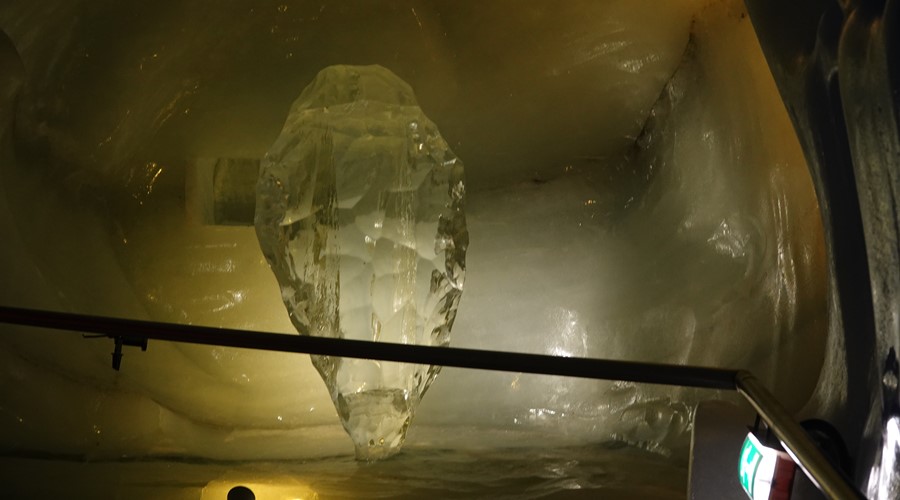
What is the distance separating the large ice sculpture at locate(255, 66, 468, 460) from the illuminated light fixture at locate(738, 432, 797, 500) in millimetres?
1112

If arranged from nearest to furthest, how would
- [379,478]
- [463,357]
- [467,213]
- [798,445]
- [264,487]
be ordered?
[798,445] < [463,357] < [264,487] < [379,478] < [467,213]

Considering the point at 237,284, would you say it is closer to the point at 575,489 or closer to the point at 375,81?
the point at 375,81

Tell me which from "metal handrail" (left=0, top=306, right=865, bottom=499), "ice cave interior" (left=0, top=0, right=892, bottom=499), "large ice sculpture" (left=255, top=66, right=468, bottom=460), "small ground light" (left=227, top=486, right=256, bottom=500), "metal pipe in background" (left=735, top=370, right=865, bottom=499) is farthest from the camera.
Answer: "ice cave interior" (left=0, top=0, right=892, bottom=499)

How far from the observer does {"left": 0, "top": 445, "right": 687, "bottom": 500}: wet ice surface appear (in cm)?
243

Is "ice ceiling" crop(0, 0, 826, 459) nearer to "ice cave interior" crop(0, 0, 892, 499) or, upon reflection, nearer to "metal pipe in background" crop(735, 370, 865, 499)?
"ice cave interior" crop(0, 0, 892, 499)

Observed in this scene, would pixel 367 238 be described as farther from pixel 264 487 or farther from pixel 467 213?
pixel 467 213

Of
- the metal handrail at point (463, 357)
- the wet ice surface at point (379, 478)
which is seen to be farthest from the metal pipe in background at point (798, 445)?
the wet ice surface at point (379, 478)

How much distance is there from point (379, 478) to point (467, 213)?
1208 mm

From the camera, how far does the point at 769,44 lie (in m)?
2.09

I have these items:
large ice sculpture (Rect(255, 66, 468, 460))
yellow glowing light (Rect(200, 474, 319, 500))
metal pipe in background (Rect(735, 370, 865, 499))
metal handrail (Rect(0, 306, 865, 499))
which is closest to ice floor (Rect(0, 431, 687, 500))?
yellow glowing light (Rect(200, 474, 319, 500))

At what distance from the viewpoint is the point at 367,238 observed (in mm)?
2701

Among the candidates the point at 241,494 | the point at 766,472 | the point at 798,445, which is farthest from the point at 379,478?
the point at 798,445

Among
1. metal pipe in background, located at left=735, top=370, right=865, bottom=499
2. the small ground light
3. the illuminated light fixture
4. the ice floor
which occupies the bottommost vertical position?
the ice floor

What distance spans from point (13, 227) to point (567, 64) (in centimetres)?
177
